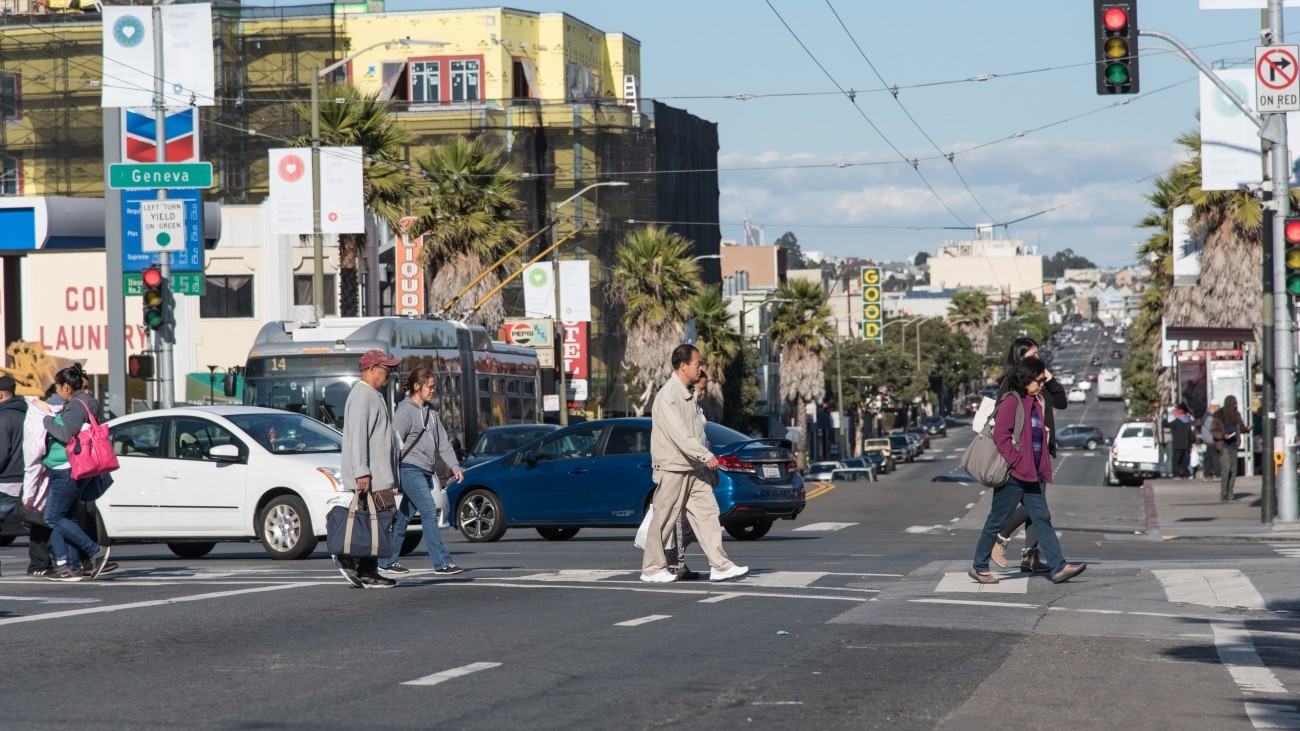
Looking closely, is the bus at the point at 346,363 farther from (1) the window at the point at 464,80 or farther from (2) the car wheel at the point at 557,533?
(1) the window at the point at 464,80

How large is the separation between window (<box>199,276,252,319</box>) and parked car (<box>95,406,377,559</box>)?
37470mm

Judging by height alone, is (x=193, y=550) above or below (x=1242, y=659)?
below

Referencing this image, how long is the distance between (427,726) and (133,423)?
38.1 feet

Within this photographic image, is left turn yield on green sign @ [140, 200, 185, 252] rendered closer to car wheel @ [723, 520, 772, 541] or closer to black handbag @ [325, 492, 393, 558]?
car wheel @ [723, 520, 772, 541]

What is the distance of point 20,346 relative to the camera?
17.9 meters

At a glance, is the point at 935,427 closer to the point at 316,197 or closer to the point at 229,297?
the point at 229,297

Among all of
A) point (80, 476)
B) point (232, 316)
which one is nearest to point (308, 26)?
point (232, 316)

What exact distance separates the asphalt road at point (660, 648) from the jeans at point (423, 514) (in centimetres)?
27

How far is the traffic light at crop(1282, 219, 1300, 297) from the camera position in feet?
70.6

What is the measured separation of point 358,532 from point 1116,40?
36.8 ft

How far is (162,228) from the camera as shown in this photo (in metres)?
27.1

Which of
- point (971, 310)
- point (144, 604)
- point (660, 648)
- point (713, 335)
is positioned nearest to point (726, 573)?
point (660, 648)

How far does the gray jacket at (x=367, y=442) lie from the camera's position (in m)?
13.0

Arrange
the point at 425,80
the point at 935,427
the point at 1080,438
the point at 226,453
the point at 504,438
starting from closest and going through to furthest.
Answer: the point at 226,453 → the point at 504,438 → the point at 425,80 → the point at 1080,438 → the point at 935,427
